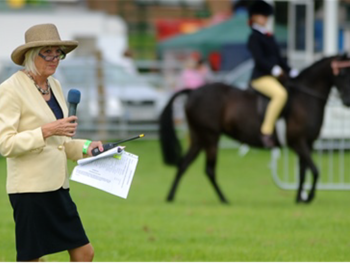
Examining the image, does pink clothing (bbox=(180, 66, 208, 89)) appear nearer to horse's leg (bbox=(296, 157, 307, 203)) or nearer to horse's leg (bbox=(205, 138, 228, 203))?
horse's leg (bbox=(205, 138, 228, 203))

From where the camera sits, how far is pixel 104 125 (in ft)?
67.5

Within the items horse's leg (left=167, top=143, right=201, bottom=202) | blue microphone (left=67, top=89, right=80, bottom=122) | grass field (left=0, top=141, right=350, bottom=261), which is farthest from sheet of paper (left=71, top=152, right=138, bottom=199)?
horse's leg (left=167, top=143, right=201, bottom=202)

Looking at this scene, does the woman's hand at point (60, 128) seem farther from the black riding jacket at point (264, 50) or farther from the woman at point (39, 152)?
the black riding jacket at point (264, 50)

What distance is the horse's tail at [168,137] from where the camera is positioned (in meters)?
13.3

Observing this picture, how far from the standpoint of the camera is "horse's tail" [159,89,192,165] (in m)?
13.3

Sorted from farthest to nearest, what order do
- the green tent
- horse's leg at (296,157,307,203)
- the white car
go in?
1. the green tent
2. the white car
3. horse's leg at (296,157,307,203)

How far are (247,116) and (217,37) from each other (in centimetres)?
1529

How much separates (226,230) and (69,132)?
4.52 metres

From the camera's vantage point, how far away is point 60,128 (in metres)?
5.36

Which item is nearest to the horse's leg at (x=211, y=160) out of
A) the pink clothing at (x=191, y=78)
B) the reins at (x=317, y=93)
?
the reins at (x=317, y=93)

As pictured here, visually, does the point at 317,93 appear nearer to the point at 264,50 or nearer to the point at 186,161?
the point at 264,50

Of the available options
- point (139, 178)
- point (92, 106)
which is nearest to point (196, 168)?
point (139, 178)

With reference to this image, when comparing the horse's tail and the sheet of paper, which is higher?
the sheet of paper

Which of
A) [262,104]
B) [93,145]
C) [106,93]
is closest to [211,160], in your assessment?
[262,104]
